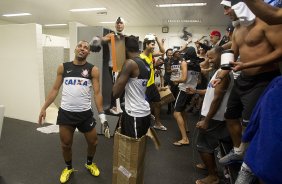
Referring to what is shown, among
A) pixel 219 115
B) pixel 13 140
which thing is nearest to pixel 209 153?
pixel 219 115

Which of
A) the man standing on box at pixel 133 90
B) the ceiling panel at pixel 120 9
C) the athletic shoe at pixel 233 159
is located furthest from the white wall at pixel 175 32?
the athletic shoe at pixel 233 159

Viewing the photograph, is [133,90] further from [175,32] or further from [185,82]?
[175,32]

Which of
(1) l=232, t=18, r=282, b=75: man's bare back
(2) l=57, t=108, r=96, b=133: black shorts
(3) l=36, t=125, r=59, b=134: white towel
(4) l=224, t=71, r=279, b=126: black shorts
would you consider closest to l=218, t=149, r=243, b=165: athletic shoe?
(4) l=224, t=71, r=279, b=126: black shorts

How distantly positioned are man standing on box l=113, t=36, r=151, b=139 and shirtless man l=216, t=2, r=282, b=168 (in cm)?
76

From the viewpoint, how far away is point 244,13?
1581 millimetres

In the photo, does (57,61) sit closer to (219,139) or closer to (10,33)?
(10,33)

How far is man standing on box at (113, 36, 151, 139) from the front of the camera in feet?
6.42

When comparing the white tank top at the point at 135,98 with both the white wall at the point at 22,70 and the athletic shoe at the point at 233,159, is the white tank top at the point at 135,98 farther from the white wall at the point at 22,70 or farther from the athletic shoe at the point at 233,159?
the white wall at the point at 22,70

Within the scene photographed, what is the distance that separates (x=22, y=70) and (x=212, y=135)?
13.3 feet

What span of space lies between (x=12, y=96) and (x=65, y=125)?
321cm

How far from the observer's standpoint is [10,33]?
4.66 meters

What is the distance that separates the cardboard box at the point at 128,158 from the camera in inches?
71.3

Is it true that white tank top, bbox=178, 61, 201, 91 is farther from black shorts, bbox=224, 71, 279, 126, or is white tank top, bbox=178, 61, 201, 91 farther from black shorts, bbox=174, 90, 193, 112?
black shorts, bbox=224, 71, 279, 126

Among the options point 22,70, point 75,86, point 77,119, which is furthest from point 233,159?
point 22,70
